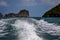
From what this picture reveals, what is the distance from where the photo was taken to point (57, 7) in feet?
544

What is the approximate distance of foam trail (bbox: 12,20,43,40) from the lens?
13680 mm

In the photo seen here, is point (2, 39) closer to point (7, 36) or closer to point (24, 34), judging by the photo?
point (7, 36)

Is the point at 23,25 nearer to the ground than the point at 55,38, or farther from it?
farther from it

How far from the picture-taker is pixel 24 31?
49.6 feet

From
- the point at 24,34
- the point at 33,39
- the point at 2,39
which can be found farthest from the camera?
the point at 2,39

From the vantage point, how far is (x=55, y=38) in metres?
17.0

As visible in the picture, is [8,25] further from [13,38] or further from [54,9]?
[54,9]

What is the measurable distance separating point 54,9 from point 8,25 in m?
152

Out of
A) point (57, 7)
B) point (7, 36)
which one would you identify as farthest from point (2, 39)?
point (57, 7)

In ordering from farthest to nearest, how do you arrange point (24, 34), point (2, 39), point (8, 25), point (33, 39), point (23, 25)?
point (8, 25)
point (23, 25)
point (2, 39)
point (24, 34)
point (33, 39)

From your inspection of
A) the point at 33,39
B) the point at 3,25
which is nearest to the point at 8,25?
the point at 3,25

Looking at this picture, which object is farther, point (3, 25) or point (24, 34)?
point (3, 25)

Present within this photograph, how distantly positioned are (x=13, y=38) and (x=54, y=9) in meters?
155

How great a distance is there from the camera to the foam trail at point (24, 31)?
44.9 feet
